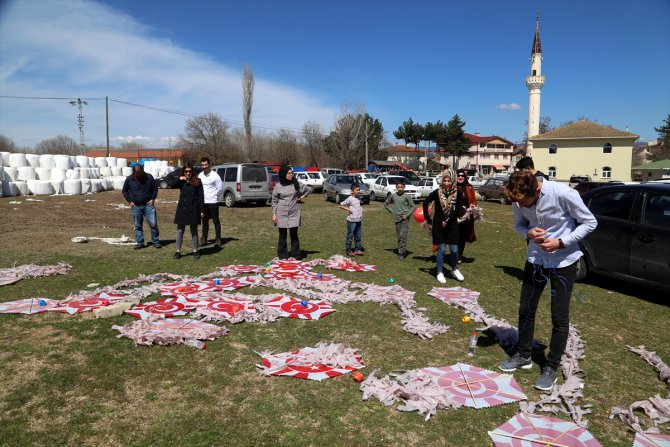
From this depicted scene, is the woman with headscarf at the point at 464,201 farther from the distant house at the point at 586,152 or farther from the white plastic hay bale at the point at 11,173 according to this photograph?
the distant house at the point at 586,152

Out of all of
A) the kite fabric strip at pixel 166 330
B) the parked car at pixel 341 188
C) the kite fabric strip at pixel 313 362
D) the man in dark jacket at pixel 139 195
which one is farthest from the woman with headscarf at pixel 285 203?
the parked car at pixel 341 188

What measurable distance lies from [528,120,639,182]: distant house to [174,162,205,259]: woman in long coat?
58631mm

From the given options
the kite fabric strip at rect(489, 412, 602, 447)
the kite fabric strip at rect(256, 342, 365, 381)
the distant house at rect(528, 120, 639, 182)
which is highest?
the distant house at rect(528, 120, 639, 182)

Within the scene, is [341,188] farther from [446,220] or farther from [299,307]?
[299,307]

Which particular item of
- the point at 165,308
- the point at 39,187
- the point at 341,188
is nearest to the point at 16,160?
the point at 39,187

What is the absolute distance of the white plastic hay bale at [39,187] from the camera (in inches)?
952

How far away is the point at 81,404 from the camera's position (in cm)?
337

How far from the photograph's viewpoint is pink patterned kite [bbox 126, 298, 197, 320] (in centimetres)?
536

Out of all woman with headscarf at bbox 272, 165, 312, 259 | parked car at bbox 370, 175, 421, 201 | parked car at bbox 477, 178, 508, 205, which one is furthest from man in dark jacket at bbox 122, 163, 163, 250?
parked car at bbox 477, 178, 508, 205

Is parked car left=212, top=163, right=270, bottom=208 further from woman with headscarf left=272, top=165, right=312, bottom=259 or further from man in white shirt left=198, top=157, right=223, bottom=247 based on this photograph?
woman with headscarf left=272, top=165, right=312, bottom=259

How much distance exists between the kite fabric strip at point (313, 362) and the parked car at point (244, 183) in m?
16.0

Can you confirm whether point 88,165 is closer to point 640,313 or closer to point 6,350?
point 6,350

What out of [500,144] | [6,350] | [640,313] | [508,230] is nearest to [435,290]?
[640,313]

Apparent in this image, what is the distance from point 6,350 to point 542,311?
21.1 ft
